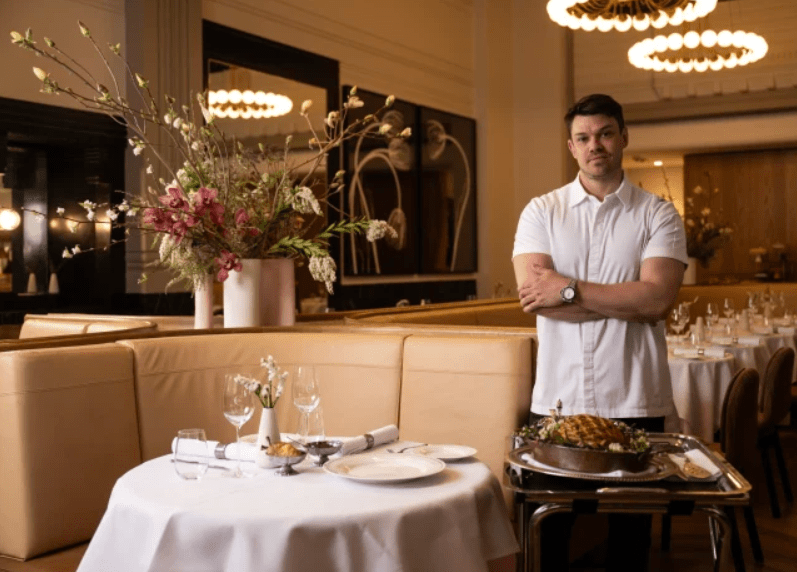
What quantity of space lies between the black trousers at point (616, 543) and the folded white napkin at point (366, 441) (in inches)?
20.3

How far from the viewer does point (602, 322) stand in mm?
2555

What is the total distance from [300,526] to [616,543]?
2.45ft

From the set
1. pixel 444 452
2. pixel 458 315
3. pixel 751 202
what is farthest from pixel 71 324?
pixel 751 202

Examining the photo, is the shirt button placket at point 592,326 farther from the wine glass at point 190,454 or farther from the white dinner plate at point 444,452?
the wine glass at point 190,454

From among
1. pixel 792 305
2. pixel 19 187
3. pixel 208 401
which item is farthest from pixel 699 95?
pixel 208 401

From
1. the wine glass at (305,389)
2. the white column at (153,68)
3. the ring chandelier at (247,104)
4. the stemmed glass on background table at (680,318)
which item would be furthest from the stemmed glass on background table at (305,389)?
the ring chandelier at (247,104)

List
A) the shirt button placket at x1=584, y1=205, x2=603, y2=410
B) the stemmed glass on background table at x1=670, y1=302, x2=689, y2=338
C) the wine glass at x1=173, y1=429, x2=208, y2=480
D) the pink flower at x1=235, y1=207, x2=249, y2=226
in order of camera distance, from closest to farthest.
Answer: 1. the wine glass at x1=173, y1=429, x2=208, y2=480
2. the shirt button placket at x1=584, y1=205, x2=603, y2=410
3. the pink flower at x1=235, y1=207, x2=249, y2=226
4. the stemmed glass on background table at x1=670, y1=302, x2=689, y2=338

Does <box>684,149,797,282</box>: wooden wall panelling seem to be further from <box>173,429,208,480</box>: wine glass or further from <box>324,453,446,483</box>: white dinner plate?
<box>173,429,208,480</box>: wine glass

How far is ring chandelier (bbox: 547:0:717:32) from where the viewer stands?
7602mm

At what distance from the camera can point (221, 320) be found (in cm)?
444

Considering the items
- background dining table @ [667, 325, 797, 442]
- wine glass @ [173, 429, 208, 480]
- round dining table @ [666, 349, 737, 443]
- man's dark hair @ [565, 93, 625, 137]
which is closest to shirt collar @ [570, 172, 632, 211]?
man's dark hair @ [565, 93, 625, 137]

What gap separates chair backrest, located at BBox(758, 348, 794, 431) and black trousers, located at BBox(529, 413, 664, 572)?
2788 mm

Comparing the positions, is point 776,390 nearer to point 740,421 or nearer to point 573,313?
point 740,421

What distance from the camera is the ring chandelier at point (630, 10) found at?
7.60 metres
